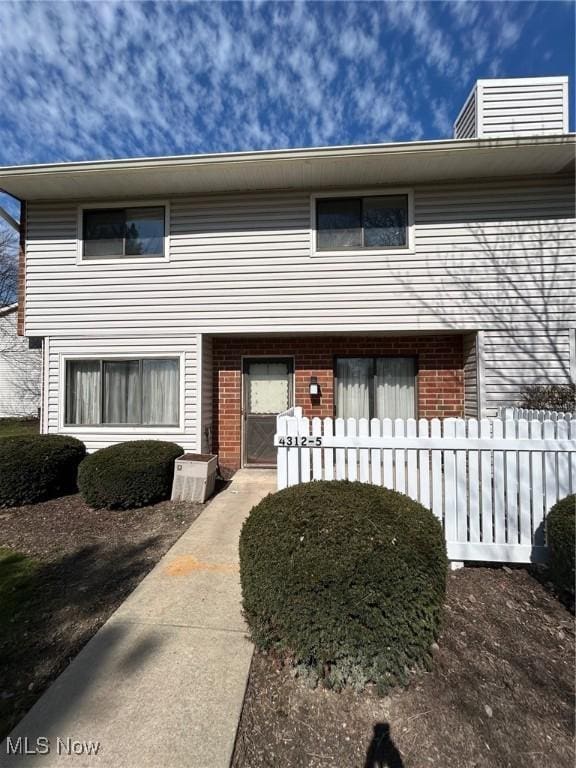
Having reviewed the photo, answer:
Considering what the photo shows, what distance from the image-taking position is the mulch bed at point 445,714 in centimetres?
196

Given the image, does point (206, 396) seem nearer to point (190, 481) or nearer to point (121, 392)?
point (121, 392)

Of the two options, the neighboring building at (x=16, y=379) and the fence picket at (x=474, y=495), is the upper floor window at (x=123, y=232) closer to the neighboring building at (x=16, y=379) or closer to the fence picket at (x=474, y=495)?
the fence picket at (x=474, y=495)

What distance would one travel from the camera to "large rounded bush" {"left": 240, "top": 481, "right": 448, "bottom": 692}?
230 centimetres

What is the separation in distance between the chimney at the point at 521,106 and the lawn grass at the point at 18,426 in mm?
16315

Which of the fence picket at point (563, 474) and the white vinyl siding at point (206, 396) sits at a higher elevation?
the white vinyl siding at point (206, 396)

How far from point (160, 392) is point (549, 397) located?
6.64m

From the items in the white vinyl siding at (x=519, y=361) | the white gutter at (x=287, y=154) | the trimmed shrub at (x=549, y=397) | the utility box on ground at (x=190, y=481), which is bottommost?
the utility box on ground at (x=190, y=481)

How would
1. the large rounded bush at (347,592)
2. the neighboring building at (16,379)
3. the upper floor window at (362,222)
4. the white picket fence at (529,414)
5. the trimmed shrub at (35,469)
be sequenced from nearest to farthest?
the large rounded bush at (347,592)
the white picket fence at (529,414)
the trimmed shrub at (35,469)
the upper floor window at (362,222)
the neighboring building at (16,379)

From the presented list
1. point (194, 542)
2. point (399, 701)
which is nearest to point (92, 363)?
point (194, 542)

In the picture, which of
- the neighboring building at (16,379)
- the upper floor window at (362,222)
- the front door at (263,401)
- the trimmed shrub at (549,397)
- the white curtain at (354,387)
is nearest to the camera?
the trimmed shrub at (549,397)

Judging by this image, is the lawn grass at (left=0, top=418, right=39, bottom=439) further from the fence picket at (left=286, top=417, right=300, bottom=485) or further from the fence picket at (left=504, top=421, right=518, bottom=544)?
the fence picket at (left=504, top=421, right=518, bottom=544)

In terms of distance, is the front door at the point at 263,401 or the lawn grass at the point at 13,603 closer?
the lawn grass at the point at 13,603

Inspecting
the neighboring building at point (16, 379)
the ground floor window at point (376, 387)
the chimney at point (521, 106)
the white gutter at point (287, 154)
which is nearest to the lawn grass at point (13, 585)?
the ground floor window at point (376, 387)

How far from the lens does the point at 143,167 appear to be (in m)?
6.43
